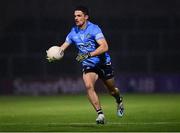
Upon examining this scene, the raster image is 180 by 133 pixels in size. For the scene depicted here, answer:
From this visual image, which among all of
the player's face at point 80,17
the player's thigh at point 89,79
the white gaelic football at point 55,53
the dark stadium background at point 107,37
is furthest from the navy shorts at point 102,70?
the dark stadium background at point 107,37

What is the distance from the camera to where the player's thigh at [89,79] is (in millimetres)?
13109

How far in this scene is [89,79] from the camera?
1327 cm

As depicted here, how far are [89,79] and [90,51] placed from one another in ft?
2.04

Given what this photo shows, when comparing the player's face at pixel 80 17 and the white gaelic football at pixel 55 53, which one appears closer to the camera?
the player's face at pixel 80 17

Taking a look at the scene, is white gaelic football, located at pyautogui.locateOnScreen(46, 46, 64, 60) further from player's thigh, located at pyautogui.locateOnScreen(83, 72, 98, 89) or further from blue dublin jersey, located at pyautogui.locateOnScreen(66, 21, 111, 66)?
player's thigh, located at pyautogui.locateOnScreen(83, 72, 98, 89)

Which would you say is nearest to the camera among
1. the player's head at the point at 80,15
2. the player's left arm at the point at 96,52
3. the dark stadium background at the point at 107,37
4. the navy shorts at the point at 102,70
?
the player's left arm at the point at 96,52

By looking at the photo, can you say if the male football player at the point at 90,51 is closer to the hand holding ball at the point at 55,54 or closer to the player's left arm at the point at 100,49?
the player's left arm at the point at 100,49

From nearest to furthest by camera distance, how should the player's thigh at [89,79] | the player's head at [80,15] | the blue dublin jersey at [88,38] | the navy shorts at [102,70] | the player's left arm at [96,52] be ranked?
1. the player's left arm at [96,52]
2. the player's thigh at [89,79]
3. the player's head at [80,15]
4. the blue dublin jersey at [88,38]
5. the navy shorts at [102,70]

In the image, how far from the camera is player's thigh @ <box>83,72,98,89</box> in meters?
13.1

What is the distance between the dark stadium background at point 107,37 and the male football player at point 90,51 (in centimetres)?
1542

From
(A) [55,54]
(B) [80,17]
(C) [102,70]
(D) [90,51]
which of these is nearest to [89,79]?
(D) [90,51]

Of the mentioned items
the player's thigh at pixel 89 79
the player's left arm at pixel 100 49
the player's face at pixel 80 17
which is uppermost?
the player's face at pixel 80 17

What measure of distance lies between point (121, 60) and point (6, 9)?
28.9ft

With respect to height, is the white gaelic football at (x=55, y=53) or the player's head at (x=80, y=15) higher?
the player's head at (x=80, y=15)
